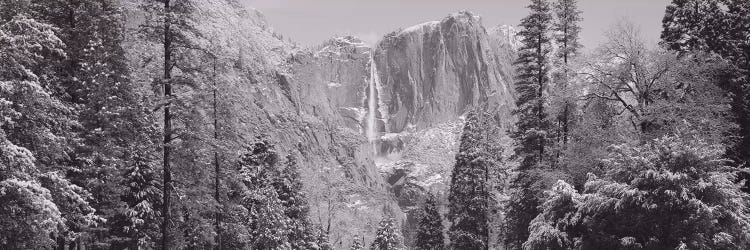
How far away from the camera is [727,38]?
925 inches

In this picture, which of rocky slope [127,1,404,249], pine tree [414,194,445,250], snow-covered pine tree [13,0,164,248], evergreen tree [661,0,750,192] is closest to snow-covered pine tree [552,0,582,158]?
evergreen tree [661,0,750,192]

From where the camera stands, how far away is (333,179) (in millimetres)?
156125

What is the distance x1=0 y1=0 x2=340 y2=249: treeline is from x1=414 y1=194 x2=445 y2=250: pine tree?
1676cm

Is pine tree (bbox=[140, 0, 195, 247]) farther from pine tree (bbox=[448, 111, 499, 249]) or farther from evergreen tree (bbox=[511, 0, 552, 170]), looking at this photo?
pine tree (bbox=[448, 111, 499, 249])

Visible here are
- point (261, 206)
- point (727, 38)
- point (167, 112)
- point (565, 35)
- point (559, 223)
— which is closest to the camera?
point (167, 112)

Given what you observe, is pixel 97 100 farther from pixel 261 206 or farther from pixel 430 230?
pixel 430 230

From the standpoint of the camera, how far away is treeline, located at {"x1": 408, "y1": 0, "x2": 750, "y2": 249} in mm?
13633

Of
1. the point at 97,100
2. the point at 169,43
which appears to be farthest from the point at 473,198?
the point at 169,43

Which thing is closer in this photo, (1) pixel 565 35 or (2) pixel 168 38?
(2) pixel 168 38

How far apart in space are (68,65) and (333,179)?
5353 inches

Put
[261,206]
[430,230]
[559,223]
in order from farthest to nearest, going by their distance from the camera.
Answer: [430,230]
[261,206]
[559,223]

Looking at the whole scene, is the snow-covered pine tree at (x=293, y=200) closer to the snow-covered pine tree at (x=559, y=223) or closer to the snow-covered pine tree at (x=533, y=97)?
the snow-covered pine tree at (x=533, y=97)

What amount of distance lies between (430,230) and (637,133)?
2729 cm

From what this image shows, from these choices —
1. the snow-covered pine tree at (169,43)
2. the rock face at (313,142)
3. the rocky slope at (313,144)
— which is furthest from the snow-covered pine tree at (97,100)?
the rock face at (313,142)
